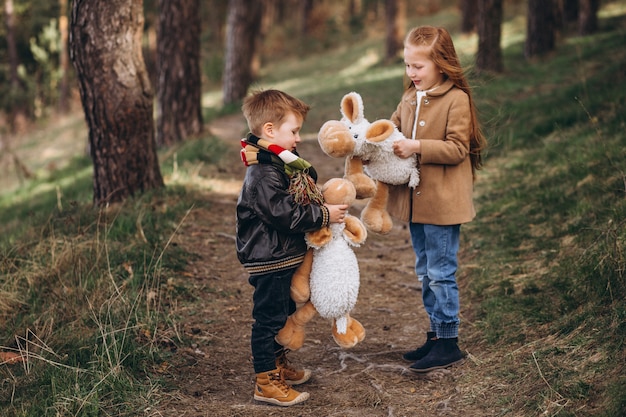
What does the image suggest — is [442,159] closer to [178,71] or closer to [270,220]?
[270,220]

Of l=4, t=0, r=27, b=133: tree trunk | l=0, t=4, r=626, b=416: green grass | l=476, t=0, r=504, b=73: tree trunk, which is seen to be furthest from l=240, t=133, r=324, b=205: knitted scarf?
l=4, t=0, r=27, b=133: tree trunk

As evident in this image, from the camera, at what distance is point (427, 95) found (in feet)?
12.8

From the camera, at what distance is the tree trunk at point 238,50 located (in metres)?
14.5

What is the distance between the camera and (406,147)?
3.76 m

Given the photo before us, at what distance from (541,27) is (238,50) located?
250 inches

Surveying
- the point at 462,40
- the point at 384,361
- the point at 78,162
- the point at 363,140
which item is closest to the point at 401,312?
the point at 384,361

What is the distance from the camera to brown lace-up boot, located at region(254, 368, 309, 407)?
12.0ft

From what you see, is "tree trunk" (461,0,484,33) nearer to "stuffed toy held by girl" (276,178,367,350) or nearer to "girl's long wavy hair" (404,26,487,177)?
"girl's long wavy hair" (404,26,487,177)

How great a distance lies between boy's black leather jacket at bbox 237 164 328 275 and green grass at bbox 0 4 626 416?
3.19 feet

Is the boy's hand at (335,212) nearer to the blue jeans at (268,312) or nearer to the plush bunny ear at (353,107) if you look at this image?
the blue jeans at (268,312)

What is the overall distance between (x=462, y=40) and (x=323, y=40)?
11.2 m

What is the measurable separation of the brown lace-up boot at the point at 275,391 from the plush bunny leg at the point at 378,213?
1.00 m

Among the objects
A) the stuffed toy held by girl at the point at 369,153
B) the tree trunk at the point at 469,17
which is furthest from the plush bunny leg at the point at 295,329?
the tree trunk at the point at 469,17

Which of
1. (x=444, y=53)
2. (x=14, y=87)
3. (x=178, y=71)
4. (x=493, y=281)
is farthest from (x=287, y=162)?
(x=14, y=87)
